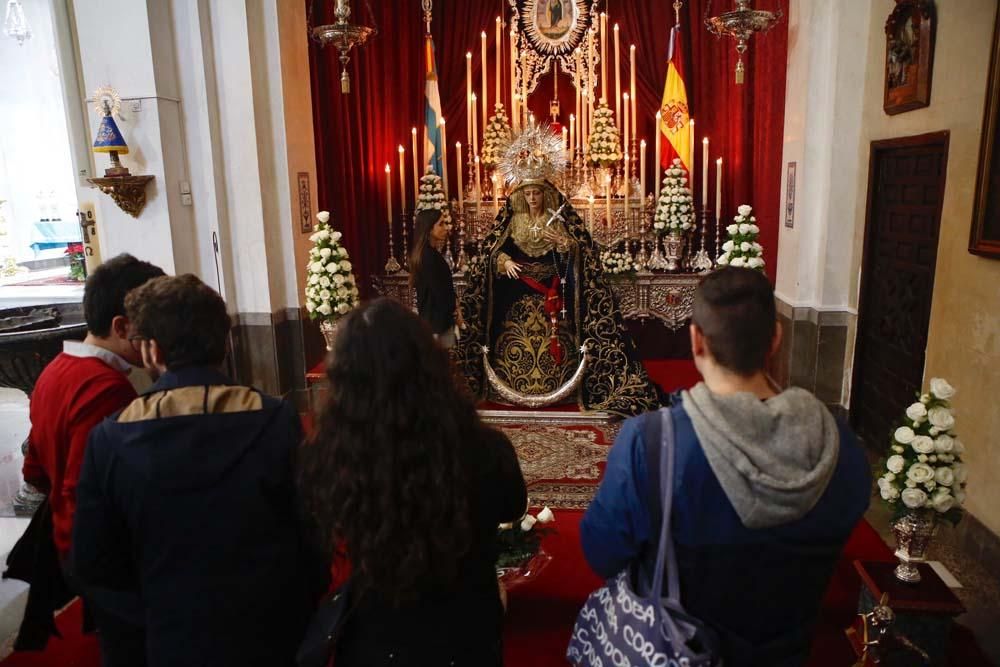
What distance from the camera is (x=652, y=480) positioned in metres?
1.66

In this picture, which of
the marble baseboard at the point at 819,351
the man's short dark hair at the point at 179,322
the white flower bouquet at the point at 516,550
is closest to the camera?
the man's short dark hair at the point at 179,322

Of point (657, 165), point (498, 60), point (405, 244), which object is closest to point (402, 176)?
point (405, 244)

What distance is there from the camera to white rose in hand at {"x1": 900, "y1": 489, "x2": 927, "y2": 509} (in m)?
2.93

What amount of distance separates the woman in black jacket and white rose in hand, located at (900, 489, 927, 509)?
361 cm

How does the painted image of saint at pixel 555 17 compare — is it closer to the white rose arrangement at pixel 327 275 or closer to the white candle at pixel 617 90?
the white candle at pixel 617 90

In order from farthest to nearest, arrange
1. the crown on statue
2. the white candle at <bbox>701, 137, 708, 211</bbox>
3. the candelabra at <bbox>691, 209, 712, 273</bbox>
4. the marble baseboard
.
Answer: the candelabra at <bbox>691, 209, 712, 273</bbox>, the white candle at <bbox>701, 137, 708, 211</bbox>, the crown on statue, the marble baseboard

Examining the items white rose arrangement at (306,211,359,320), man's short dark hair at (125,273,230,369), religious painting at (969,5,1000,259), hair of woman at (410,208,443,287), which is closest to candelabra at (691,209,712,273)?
hair of woman at (410,208,443,287)

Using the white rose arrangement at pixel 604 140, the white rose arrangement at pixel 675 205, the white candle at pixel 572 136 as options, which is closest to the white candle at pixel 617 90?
the white rose arrangement at pixel 604 140

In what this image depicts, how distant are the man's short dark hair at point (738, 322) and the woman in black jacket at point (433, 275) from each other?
13.7ft

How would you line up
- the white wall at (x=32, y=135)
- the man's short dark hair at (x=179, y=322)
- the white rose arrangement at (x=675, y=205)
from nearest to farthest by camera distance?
the man's short dark hair at (x=179, y=322), the white wall at (x=32, y=135), the white rose arrangement at (x=675, y=205)

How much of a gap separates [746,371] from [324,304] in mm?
4936

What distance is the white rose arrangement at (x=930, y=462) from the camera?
9.55ft

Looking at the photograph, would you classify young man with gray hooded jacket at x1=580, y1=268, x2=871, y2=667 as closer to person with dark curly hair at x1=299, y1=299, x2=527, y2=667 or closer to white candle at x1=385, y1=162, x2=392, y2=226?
person with dark curly hair at x1=299, y1=299, x2=527, y2=667

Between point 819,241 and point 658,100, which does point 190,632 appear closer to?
point 819,241
